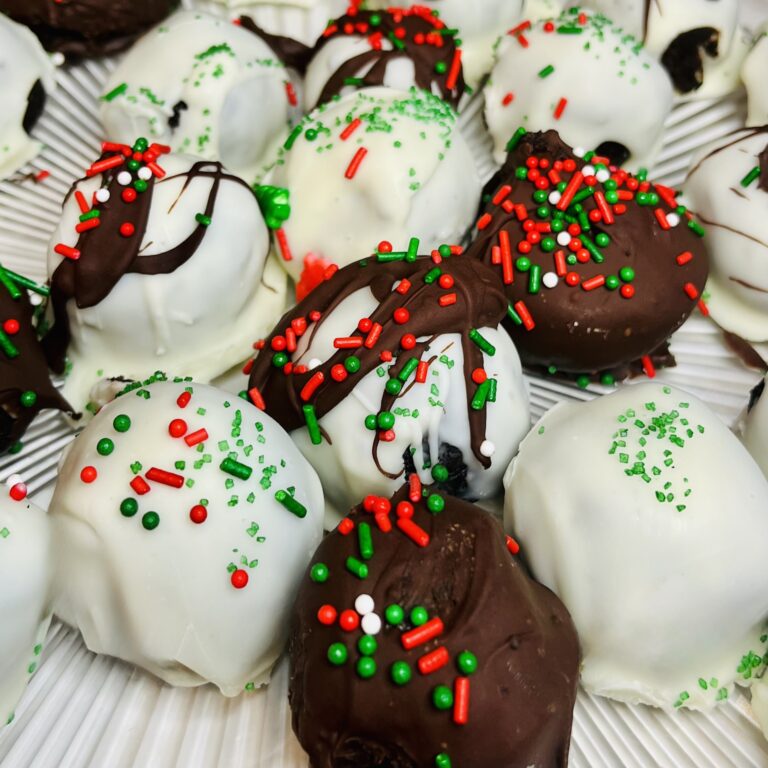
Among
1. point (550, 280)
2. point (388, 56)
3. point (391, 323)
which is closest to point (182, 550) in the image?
point (391, 323)

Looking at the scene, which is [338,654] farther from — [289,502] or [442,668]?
[289,502]

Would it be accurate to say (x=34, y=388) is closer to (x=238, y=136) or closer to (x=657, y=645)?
(x=238, y=136)

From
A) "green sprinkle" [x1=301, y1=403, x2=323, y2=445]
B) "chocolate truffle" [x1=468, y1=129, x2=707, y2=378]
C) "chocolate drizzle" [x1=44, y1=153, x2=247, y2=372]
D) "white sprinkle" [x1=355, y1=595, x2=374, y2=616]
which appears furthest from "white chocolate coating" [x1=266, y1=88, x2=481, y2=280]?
"white sprinkle" [x1=355, y1=595, x2=374, y2=616]

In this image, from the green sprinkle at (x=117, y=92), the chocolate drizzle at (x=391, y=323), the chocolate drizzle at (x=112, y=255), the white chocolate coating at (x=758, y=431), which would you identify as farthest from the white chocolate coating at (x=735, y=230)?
the green sprinkle at (x=117, y=92)

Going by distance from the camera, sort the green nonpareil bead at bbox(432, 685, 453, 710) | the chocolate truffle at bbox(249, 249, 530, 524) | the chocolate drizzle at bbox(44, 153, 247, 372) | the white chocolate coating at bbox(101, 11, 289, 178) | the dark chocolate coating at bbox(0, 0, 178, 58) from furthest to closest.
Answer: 1. the dark chocolate coating at bbox(0, 0, 178, 58)
2. the white chocolate coating at bbox(101, 11, 289, 178)
3. the chocolate drizzle at bbox(44, 153, 247, 372)
4. the chocolate truffle at bbox(249, 249, 530, 524)
5. the green nonpareil bead at bbox(432, 685, 453, 710)

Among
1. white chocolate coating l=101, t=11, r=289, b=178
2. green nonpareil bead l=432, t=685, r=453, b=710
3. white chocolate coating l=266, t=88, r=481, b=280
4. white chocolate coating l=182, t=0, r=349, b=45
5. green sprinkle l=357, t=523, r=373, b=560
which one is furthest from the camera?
white chocolate coating l=182, t=0, r=349, b=45

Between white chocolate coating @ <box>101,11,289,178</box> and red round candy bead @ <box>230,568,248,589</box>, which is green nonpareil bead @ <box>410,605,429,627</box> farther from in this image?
white chocolate coating @ <box>101,11,289,178</box>

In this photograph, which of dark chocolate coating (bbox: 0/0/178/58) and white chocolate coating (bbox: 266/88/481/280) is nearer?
white chocolate coating (bbox: 266/88/481/280)
